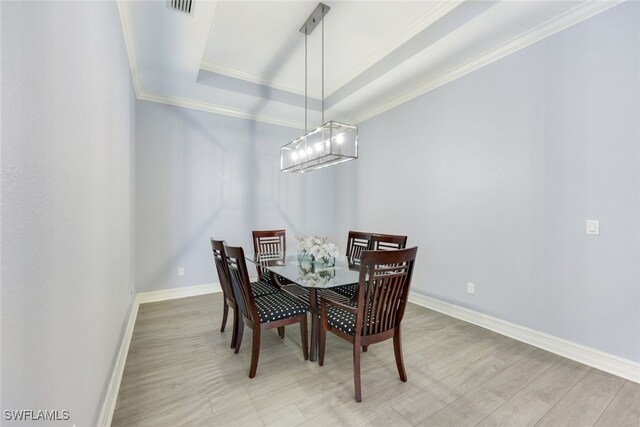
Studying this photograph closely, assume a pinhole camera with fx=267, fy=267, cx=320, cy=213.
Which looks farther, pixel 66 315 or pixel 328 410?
pixel 328 410

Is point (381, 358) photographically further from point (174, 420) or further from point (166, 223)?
point (166, 223)

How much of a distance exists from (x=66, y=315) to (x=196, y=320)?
225 cm

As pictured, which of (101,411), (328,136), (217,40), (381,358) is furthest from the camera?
(217,40)

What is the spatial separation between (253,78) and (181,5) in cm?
166

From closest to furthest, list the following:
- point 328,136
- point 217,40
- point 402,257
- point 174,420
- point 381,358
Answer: point 174,420
point 402,257
point 381,358
point 328,136
point 217,40

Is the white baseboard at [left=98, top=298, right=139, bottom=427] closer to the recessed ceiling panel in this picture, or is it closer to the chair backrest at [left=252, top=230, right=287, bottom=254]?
the chair backrest at [left=252, top=230, right=287, bottom=254]

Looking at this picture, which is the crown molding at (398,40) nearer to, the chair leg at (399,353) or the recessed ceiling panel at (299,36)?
the recessed ceiling panel at (299,36)

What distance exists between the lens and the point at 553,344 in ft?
7.68

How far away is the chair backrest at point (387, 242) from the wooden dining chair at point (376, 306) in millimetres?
820

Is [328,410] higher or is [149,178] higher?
[149,178]

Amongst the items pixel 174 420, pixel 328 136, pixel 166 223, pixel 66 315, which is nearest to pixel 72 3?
pixel 66 315

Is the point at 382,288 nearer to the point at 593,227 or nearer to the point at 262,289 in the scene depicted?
the point at 262,289

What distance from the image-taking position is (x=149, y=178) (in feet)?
11.9

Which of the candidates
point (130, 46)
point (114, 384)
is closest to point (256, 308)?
point (114, 384)
